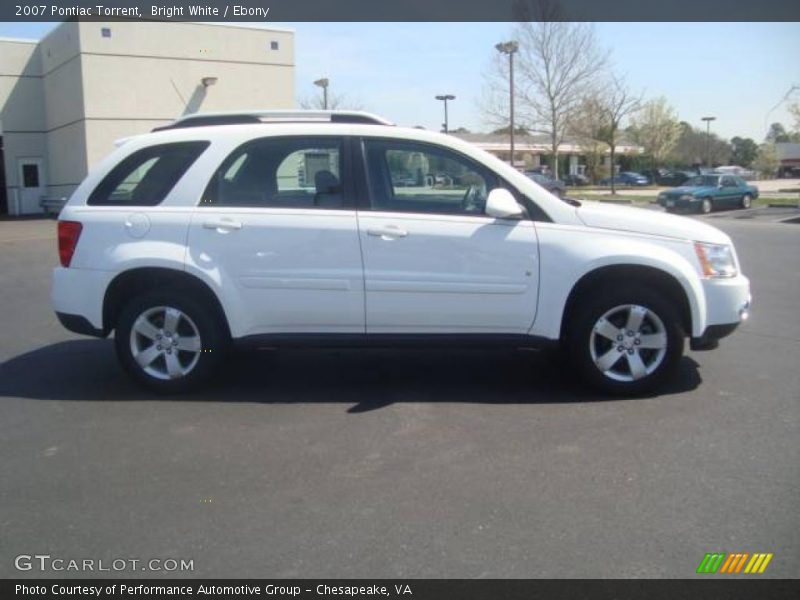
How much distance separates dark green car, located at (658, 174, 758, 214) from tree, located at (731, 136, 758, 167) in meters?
57.0

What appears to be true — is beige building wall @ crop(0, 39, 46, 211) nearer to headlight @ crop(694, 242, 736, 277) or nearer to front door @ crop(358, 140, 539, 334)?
front door @ crop(358, 140, 539, 334)

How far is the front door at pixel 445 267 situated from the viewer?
202 inches

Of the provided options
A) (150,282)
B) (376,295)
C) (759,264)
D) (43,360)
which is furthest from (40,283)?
(759,264)

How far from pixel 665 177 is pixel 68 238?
59104 mm

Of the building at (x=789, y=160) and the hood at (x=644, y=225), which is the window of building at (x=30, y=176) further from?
the building at (x=789, y=160)

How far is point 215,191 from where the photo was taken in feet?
17.5

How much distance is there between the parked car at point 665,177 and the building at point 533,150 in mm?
2501

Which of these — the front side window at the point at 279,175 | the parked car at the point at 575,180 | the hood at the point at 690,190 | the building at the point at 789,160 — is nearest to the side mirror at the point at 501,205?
the front side window at the point at 279,175

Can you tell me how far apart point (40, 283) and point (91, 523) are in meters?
8.99

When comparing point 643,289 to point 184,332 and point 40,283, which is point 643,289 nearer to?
point 184,332

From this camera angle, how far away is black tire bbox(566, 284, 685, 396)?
5.16 meters

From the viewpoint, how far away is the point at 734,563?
10.2 feet

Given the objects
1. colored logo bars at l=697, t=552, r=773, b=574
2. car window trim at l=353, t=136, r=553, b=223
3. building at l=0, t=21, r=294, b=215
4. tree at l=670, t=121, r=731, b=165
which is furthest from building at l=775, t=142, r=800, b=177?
colored logo bars at l=697, t=552, r=773, b=574

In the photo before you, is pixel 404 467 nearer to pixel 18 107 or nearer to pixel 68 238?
pixel 68 238
